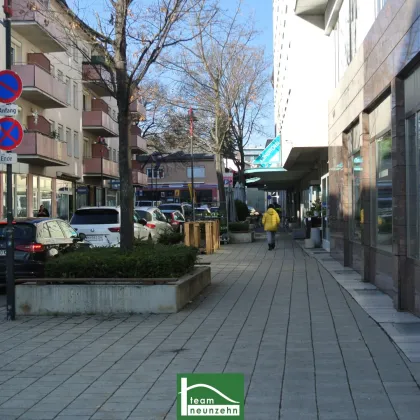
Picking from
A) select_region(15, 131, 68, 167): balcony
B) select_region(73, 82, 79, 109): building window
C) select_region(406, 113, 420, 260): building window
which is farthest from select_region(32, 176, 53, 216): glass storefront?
select_region(406, 113, 420, 260): building window

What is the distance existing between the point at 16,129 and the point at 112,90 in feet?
9.85

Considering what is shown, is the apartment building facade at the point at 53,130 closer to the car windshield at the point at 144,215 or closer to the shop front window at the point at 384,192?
the car windshield at the point at 144,215

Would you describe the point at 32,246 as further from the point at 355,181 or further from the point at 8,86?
the point at 355,181

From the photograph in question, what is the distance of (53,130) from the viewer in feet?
119

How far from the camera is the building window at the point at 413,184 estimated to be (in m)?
8.70

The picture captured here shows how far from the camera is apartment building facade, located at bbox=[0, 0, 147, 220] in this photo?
30.3 metres

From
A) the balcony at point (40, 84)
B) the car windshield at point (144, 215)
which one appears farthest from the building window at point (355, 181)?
the balcony at point (40, 84)

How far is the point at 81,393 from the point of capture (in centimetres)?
549

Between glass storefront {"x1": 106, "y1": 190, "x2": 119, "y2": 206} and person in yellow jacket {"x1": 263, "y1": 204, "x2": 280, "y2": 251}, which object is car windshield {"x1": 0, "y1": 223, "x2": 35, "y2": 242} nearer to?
person in yellow jacket {"x1": 263, "y1": 204, "x2": 280, "y2": 251}

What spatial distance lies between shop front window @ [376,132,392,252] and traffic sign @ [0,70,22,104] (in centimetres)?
592

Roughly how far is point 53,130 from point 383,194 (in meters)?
28.2

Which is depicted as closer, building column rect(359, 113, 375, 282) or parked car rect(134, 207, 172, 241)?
building column rect(359, 113, 375, 282)

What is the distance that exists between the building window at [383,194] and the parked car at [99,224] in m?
8.45

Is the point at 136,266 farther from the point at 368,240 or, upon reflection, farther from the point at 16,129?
the point at 368,240
